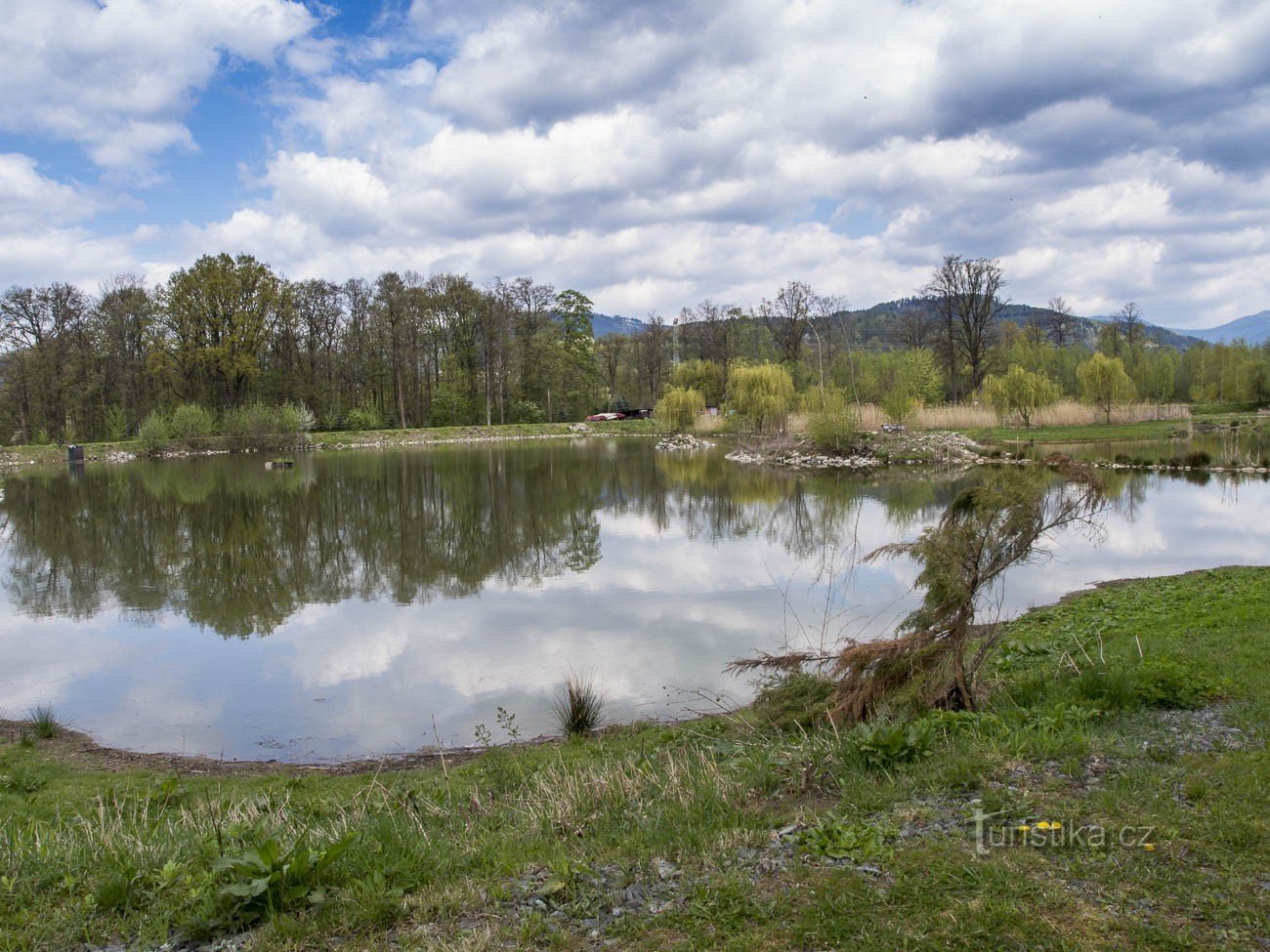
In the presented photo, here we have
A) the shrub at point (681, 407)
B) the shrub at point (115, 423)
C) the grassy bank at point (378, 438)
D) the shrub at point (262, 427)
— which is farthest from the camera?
the shrub at point (681, 407)

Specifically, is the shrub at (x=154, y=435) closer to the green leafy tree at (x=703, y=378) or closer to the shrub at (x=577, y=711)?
the green leafy tree at (x=703, y=378)

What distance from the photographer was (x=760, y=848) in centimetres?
410

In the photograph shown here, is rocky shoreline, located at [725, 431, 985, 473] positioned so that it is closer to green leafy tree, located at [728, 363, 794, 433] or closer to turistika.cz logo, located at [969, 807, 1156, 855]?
green leafy tree, located at [728, 363, 794, 433]

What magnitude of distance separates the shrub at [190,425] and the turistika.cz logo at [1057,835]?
58124 millimetres

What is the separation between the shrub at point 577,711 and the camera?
7.92m

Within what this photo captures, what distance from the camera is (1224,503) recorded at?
797 inches

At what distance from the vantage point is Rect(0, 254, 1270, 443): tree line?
173 feet

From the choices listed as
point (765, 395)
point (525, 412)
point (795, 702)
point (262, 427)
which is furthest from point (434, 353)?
point (795, 702)

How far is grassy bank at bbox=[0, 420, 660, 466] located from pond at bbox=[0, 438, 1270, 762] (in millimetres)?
27467

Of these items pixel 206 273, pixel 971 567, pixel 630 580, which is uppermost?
pixel 206 273

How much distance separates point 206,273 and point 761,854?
2375 inches

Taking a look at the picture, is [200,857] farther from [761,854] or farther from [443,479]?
[443,479]

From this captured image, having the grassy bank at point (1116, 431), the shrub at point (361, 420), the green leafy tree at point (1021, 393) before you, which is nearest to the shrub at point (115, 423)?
the shrub at point (361, 420)

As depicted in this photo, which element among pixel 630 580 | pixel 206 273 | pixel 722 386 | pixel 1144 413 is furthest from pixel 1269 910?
pixel 722 386
